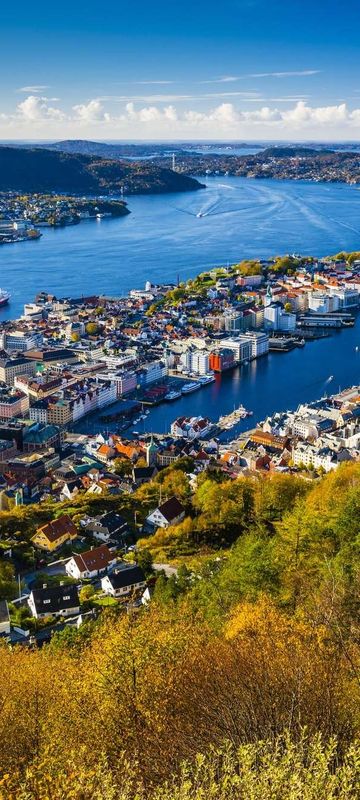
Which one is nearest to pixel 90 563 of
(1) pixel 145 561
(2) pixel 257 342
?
(1) pixel 145 561

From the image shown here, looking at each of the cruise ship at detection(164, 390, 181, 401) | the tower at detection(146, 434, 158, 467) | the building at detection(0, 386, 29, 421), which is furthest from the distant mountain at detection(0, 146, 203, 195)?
the tower at detection(146, 434, 158, 467)

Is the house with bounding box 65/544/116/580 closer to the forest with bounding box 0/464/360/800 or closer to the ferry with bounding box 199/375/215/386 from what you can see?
the forest with bounding box 0/464/360/800

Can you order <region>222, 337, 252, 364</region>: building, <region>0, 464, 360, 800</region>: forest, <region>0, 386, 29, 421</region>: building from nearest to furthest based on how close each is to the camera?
1. <region>0, 464, 360, 800</region>: forest
2. <region>0, 386, 29, 421</region>: building
3. <region>222, 337, 252, 364</region>: building

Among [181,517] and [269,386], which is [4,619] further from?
[269,386]

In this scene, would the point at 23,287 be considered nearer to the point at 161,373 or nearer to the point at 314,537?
the point at 161,373

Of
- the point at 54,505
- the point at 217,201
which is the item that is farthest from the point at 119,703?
the point at 217,201

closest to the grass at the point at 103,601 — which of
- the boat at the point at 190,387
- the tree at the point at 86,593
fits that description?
the tree at the point at 86,593
